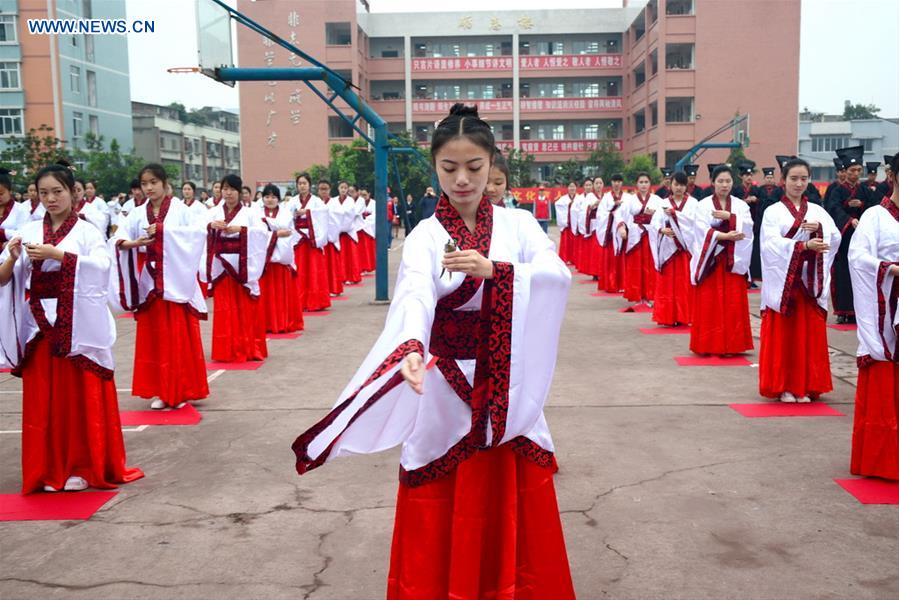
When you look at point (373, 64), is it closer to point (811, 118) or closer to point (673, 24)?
point (673, 24)

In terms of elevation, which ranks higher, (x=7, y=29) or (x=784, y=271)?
(x=7, y=29)

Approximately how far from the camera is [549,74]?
50844 millimetres

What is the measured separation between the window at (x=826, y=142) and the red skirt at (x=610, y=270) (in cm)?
5494

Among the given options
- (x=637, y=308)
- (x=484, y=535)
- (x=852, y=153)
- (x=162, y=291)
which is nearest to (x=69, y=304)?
(x=162, y=291)

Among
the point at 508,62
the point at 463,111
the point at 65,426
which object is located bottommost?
the point at 65,426

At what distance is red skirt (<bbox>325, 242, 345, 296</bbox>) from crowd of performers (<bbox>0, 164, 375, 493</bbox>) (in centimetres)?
341

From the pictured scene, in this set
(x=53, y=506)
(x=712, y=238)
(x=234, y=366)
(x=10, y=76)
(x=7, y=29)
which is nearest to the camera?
(x=53, y=506)

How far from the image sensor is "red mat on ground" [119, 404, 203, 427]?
6.16m

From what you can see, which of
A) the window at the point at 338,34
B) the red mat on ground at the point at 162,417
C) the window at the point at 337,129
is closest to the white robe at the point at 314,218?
the red mat on ground at the point at 162,417

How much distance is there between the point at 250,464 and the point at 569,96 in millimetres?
49070

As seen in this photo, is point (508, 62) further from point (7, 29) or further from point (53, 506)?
point (53, 506)

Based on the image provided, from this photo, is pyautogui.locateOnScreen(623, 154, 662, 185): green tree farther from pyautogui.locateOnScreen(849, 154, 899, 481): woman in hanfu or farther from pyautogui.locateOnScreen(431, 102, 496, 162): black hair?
pyautogui.locateOnScreen(431, 102, 496, 162): black hair

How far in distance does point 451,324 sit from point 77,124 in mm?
42559

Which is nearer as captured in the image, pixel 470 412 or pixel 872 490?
pixel 470 412
